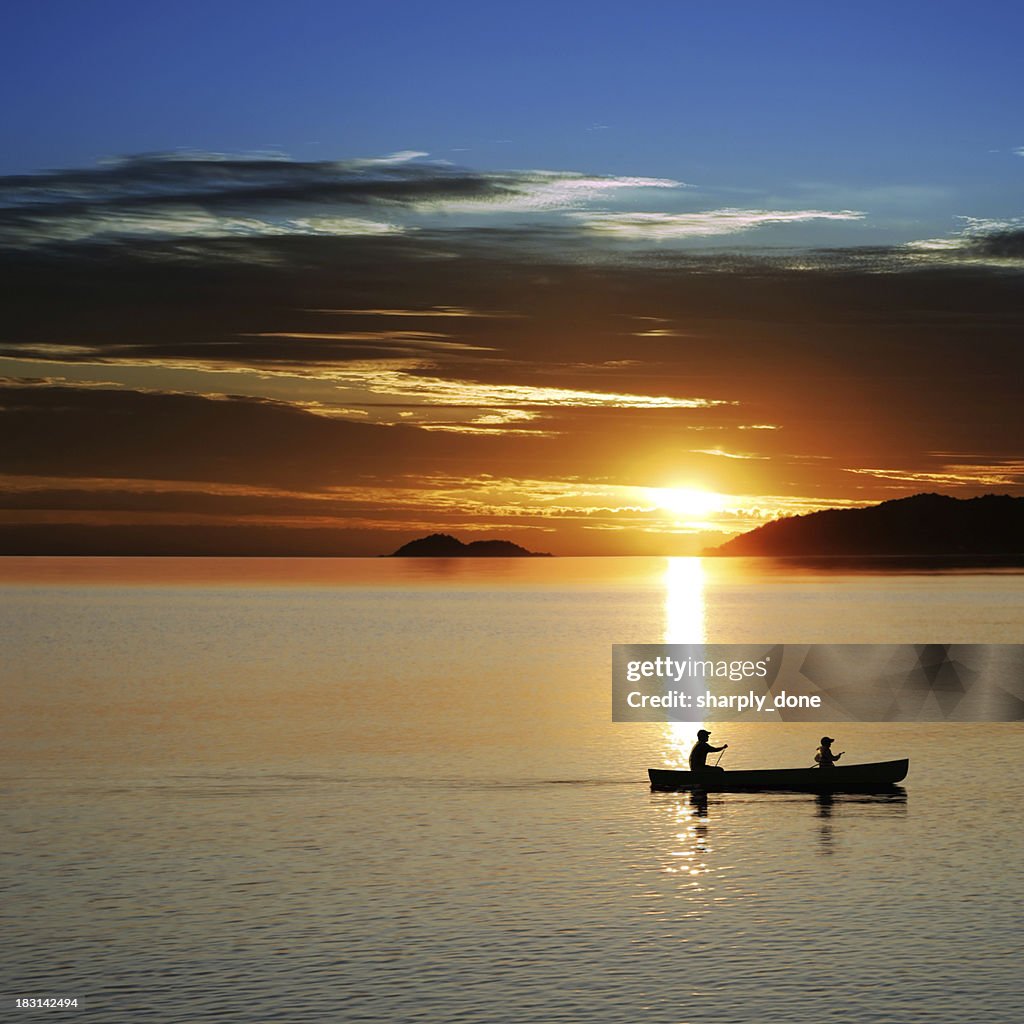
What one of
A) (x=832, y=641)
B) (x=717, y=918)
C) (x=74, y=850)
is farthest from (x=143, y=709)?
(x=832, y=641)

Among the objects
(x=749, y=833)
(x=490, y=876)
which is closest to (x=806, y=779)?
(x=749, y=833)

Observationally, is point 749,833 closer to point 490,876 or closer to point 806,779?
point 806,779

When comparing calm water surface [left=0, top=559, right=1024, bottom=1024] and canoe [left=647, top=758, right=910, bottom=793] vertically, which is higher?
canoe [left=647, top=758, right=910, bottom=793]

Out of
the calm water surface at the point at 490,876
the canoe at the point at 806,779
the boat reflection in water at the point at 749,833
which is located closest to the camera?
the calm water surface at the point at 490,876

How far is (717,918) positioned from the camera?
4075 cm

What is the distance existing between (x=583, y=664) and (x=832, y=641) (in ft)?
168

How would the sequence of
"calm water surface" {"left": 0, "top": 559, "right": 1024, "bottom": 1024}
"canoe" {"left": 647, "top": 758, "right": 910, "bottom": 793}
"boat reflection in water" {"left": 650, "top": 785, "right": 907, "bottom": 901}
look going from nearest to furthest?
"calm water surface" {"left": 0, "top": 559, "right": 1024, "bottom": 1024}
"boat reflection in water" {"left": 650, "top": 785, "right": 907, "bottom": 901}
"canoe" {"left": 647, "top": 758, "right": 910, "bottom": 793}

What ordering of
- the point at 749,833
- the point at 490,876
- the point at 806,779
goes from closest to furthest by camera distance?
the point at 490,876 → the point at 749,833 → the point at 806,779

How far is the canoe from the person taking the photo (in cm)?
6253

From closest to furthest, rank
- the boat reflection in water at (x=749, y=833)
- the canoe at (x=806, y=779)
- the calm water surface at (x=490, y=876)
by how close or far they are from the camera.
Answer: the calm water surface at (x=490, y=876) → the boat reflection in water at (x=749, y=833) → the canoe at (x=806, y=779)

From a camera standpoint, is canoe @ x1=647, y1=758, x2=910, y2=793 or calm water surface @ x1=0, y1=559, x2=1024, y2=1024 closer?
calm water surface @ x1=0, y1=559, x2=1024, y2=1024

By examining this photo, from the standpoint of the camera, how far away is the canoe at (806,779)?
62.5 meters

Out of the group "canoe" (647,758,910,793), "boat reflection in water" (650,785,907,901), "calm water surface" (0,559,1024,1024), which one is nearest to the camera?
"calm water surface" (0,559,1024,1024)

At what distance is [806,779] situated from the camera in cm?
6291
